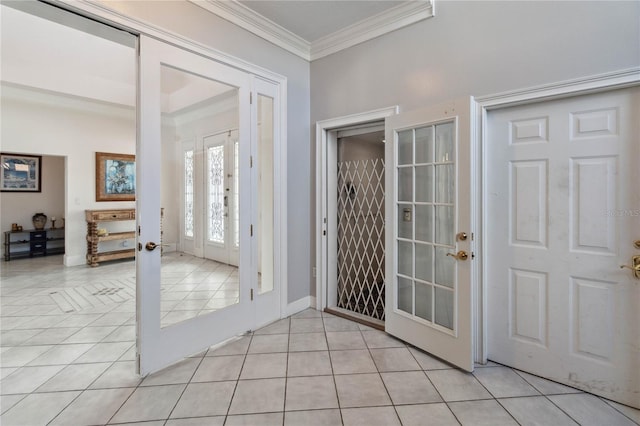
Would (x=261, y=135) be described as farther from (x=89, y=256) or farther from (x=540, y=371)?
(x=89, y=256)

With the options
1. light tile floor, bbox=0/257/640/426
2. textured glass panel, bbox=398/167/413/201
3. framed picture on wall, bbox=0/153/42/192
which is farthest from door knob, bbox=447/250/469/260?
framed picture on wall, bbox=0/153/42/192

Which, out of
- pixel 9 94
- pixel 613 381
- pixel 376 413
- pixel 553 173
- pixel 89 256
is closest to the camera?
pixel 376 413

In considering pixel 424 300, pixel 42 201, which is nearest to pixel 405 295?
pixel 424 300

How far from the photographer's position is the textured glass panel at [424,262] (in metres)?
2.33

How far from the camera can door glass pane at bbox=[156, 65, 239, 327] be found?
211 cm

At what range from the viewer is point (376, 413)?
165cm

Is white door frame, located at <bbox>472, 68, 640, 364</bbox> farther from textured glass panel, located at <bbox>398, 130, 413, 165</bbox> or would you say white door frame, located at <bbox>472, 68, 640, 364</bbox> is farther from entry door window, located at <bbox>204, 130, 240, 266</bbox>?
entry door window, located at <bbox>204, 130, 240, 266</bbox>

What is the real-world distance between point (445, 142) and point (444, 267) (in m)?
0.96

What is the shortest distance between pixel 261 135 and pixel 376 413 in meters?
2.39

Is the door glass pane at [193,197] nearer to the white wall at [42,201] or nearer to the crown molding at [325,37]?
the crown molding at [325,37]

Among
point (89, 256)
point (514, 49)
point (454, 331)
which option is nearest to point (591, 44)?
point (514, 49)

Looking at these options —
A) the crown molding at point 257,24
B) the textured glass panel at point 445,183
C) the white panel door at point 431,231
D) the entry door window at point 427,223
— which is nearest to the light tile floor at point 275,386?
the white panel door at point 431,231

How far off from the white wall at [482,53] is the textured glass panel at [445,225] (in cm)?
90

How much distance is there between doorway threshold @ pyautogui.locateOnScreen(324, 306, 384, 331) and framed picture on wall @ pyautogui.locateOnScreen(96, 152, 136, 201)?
180 inches
